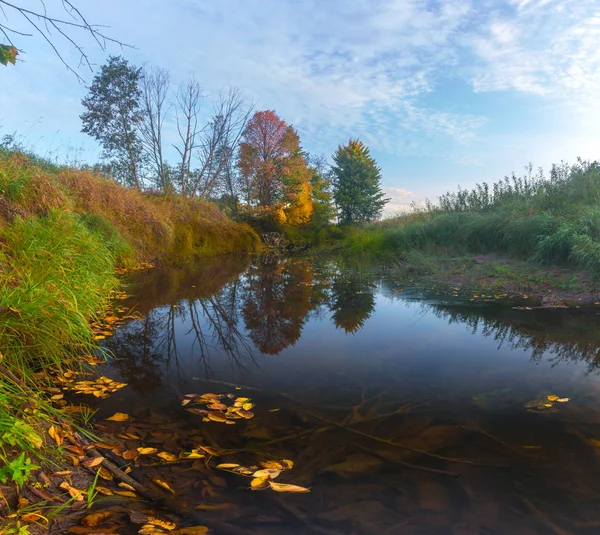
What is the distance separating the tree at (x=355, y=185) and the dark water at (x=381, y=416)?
26.5 m

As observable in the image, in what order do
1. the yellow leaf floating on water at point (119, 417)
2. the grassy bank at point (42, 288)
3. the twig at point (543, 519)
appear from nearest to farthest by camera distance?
the twig at point (543, 519) → the grassy bank at point (42, 288) → the yellow leaf floating on water at point (119, 417)

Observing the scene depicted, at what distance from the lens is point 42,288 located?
131 inches

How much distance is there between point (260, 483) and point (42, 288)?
8.67 ft

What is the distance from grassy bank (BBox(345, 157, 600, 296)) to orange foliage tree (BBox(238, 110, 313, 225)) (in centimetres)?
1045

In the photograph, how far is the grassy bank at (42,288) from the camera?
1.97 m

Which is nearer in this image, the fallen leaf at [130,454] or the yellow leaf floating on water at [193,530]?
the yellow leaf floating on water at [193,530]

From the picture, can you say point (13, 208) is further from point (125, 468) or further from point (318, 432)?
point (318, 432)

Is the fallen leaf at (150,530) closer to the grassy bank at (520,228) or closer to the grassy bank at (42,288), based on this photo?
the grassy bank at (42,288)

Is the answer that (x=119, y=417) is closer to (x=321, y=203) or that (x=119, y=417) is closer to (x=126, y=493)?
(x=126, y=493)

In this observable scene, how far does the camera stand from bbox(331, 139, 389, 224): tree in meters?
31.3

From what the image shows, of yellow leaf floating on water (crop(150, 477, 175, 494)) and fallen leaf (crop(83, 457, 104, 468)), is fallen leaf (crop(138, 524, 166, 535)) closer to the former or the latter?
yellow leaf floating on water (crop(150, 477, 175, 494))

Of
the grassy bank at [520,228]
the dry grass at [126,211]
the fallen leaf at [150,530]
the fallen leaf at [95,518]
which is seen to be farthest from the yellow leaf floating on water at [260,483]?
the grassy bank at [520,228]

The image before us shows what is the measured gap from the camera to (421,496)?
1.83 m

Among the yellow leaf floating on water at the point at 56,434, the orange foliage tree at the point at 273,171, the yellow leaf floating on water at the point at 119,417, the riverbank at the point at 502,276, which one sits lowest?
the yellow leaf floating on water at the point at 119,417
